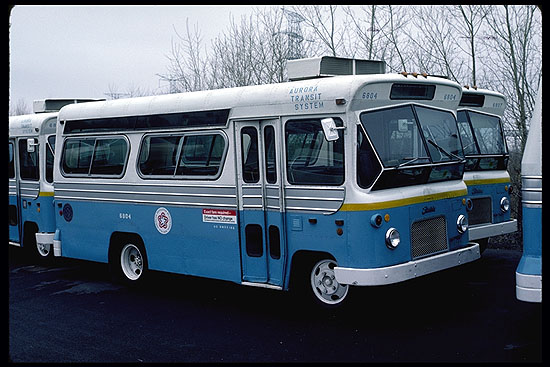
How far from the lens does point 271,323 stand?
7891 mm

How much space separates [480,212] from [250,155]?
3.87 m

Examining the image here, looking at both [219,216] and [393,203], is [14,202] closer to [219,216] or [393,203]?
[219,216]

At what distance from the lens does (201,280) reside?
10.5 m

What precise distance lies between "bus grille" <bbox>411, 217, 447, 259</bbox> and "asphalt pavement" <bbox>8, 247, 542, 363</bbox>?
2.39 ft

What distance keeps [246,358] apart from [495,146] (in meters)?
6.00

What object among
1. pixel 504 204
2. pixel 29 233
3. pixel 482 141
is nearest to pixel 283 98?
pixel 482 141

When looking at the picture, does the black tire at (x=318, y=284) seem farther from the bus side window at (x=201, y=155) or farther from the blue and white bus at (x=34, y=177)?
the blue and white bus at (x=34, y=177)

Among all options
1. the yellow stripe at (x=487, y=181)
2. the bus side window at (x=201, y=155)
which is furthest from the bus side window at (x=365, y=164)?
the yellow stripe at (x=487, y=181)

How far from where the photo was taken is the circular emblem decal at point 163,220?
929 cm

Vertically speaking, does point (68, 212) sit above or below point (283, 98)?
below

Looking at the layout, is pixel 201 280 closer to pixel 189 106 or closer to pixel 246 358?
pixel 189 106

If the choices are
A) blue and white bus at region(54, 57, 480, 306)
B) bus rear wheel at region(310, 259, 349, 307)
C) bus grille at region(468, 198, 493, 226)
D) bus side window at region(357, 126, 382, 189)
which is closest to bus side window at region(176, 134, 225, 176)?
blue and white bus at region(54, 57, 480, 306)

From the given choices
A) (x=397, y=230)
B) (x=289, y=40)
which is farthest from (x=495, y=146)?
(x=289, y=40)

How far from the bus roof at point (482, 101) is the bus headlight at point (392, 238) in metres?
3.71
